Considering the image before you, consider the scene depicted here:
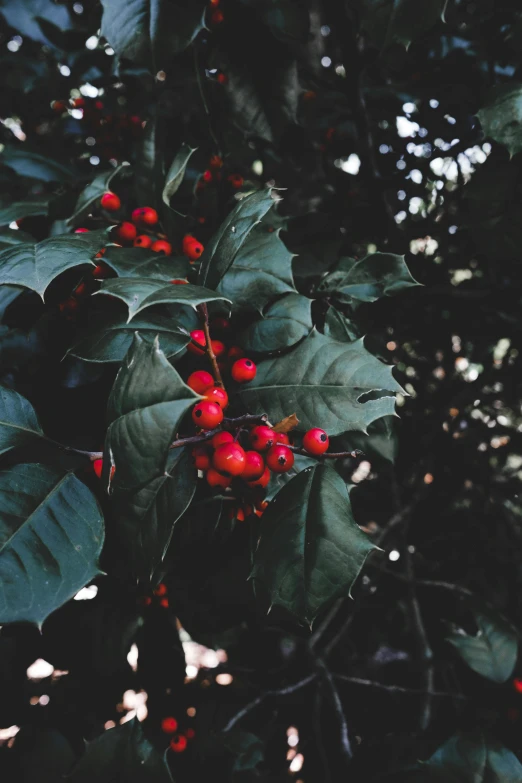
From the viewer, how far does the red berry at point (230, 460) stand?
23.0 inches

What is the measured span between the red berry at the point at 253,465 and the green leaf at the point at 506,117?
695mm

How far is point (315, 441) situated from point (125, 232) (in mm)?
541

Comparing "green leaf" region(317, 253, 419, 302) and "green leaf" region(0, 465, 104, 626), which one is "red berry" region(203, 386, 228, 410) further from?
"green leaf" region(317, 253, 419, 302)

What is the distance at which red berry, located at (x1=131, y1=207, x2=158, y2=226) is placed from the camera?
0.89 metres

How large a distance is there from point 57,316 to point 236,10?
0.79 m

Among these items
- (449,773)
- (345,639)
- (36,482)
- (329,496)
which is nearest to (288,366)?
(329,496)

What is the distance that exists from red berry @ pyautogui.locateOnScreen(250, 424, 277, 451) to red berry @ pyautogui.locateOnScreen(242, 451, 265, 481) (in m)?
0.01

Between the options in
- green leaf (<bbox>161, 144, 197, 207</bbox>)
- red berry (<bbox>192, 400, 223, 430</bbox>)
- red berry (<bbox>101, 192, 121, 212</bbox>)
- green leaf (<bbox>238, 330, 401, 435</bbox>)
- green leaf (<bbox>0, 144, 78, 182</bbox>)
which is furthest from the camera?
green leaf (<bbox>0, 144, 78, 182</bbox>)

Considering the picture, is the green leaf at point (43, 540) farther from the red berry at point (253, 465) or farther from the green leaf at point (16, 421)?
the red berry at point (253, 465)

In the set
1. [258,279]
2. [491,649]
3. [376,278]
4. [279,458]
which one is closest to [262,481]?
[279,458]

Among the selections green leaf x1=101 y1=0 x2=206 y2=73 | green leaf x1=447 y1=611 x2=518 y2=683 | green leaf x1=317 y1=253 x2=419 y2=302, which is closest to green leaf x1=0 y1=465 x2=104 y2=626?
green leaf x1=317 y1=253 x2=419 y2=302

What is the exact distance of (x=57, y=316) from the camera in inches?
31.8

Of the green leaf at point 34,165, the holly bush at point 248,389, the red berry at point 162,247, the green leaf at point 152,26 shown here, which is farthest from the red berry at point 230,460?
the green leaf at point 34,165

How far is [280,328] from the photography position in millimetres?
773
